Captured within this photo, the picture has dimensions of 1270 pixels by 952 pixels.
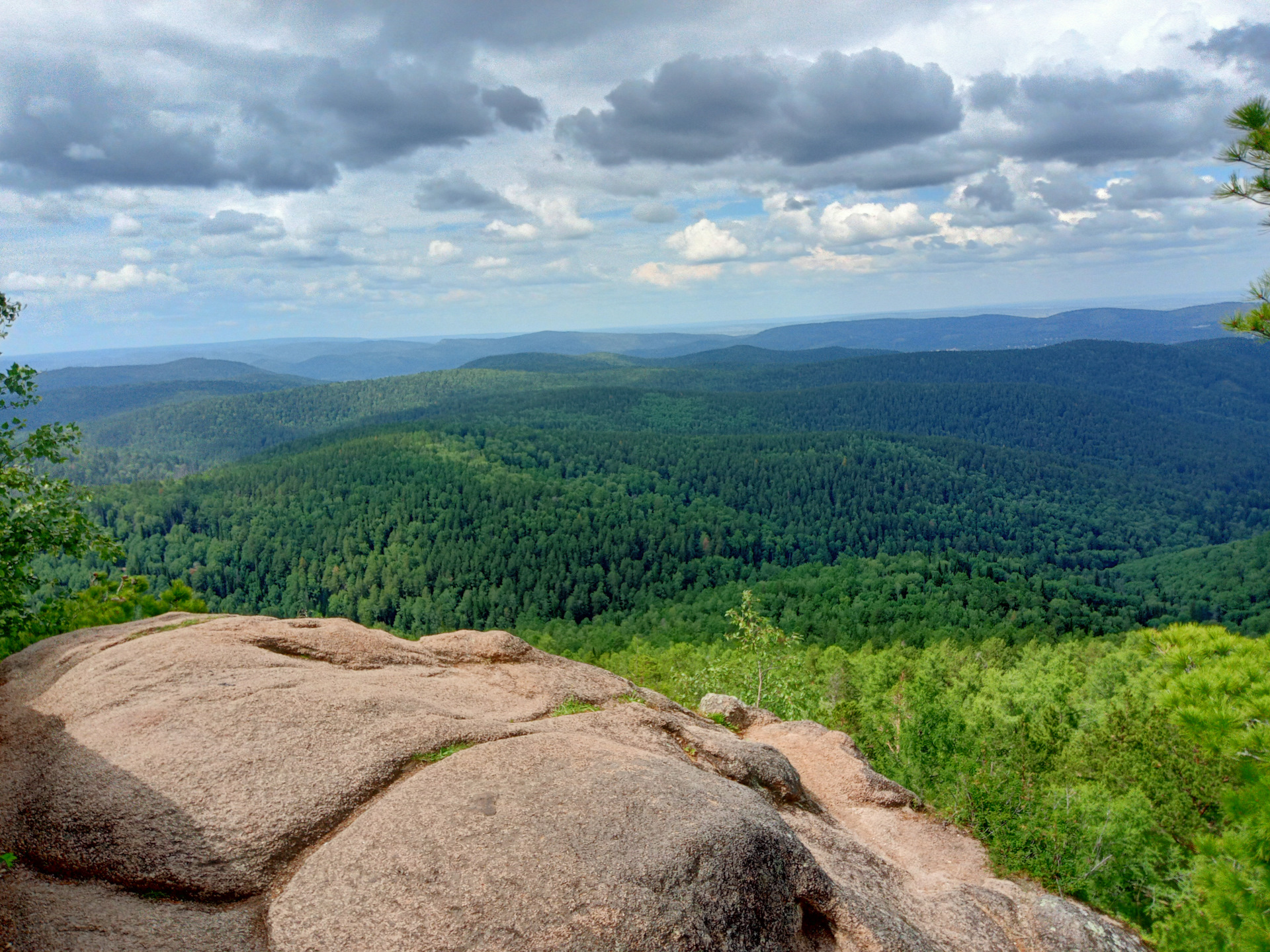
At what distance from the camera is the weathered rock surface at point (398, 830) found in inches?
387

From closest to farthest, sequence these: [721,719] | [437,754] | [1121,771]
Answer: [437,754], [1121,771], [721,719]

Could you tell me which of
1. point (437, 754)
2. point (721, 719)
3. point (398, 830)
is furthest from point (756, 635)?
point (398, 830)

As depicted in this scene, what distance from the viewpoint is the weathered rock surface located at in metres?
9.83

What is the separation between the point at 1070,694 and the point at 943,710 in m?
20.6

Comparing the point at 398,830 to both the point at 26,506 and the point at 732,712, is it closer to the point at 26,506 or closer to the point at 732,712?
the point at 26,506

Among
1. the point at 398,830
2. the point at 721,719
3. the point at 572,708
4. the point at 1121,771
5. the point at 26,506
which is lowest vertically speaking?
the point at 1121,771

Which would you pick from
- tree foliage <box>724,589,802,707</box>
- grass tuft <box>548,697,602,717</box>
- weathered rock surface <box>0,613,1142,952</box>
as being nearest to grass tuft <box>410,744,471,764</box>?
weathered rock surface <box>0,613,1142,952</box>

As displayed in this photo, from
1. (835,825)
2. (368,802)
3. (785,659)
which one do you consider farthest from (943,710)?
(368,802)

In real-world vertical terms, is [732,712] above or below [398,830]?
below

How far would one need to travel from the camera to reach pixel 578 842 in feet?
36.7

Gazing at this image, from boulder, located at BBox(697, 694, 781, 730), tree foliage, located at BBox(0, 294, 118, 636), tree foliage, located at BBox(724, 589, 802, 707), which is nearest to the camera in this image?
tree foliage, located at BBox(0, 294, 118, 636)

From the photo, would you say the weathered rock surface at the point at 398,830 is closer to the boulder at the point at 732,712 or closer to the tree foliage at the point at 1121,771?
the tree foliage at the point at 1121,771

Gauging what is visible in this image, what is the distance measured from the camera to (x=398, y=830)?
11.3m

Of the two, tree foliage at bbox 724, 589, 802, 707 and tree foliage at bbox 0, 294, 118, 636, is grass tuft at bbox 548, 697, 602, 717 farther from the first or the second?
tree foliage at bbox 724, 589, 802, 707
